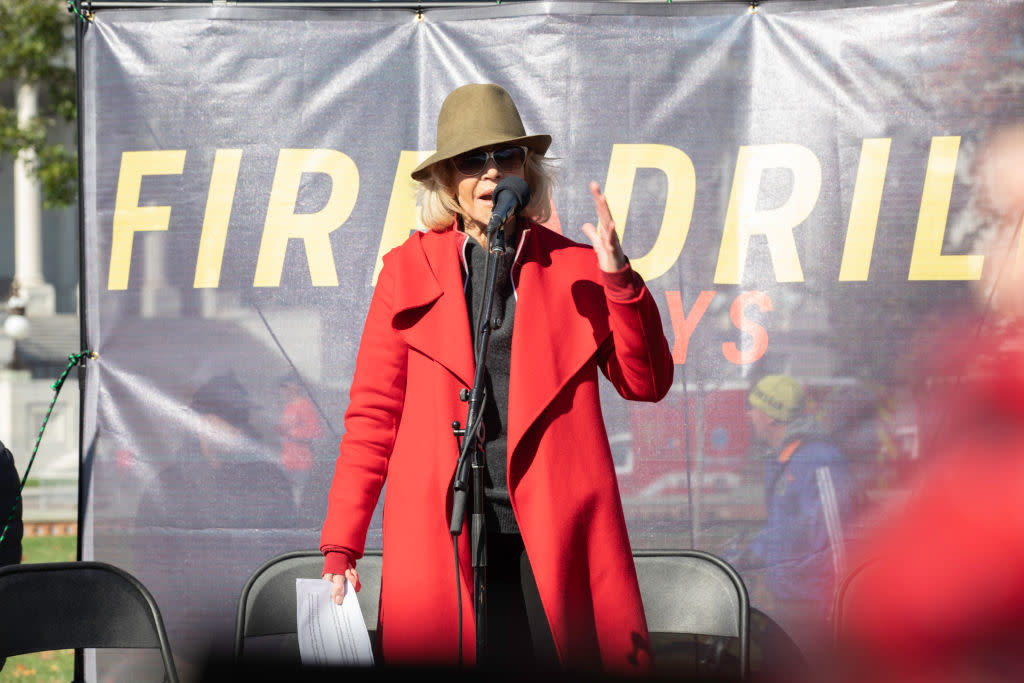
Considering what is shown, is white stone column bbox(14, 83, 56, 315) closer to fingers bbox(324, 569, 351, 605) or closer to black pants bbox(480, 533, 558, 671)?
fingers bbox(324, 569, 351, 605)

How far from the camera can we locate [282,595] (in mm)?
3562

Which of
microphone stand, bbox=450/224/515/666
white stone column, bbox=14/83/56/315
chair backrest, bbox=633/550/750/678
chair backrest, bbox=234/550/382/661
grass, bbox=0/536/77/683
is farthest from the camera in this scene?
white stone column, bbox=14/83/56/315

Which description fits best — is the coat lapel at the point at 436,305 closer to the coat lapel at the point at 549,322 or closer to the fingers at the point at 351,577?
the coat lapel at the point at 549,322

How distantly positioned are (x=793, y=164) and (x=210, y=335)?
7.57 ft

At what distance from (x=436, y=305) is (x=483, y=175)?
34 centimetres

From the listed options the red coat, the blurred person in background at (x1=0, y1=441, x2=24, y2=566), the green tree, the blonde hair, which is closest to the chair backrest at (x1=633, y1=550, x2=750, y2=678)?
the red coat

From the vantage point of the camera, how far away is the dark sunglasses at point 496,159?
98.2 inches

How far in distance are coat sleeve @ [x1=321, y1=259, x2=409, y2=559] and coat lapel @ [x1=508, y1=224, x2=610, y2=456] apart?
32cm

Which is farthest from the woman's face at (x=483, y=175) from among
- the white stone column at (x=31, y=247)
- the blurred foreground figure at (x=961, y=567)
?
the white stone column at (x=31, y=247)

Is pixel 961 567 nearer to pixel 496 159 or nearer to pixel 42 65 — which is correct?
pixel 496 159

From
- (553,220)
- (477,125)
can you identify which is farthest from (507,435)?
(553,220)

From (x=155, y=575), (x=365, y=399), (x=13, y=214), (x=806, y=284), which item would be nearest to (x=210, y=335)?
(x=155, y=575)

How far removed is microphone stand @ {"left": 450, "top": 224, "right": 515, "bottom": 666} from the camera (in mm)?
2037

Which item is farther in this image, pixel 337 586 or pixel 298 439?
pixel 298 439
